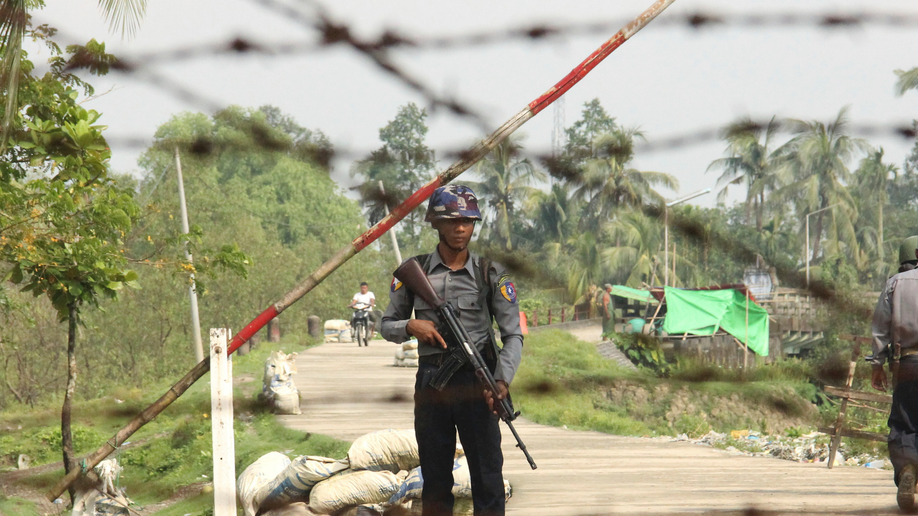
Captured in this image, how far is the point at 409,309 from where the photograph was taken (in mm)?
2768

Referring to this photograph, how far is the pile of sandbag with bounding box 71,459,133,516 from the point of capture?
4418mm

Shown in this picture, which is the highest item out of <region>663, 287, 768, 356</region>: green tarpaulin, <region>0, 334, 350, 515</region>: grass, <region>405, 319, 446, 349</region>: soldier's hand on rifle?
<region>663, 287, 768, 356</region>: green tarpaulin

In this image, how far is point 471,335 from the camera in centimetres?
264

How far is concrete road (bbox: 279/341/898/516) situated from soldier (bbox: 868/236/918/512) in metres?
0.26

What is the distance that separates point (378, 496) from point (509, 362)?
1.82 m

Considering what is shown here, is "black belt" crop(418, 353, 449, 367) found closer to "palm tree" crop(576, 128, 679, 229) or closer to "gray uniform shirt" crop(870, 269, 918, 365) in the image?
"palm tree" crop(576, 128, 679, 229)

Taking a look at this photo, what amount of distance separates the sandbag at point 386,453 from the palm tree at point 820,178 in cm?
322

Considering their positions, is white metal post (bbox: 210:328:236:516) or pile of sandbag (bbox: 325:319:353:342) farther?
pile of sandbag (bbox: 325:319:353:342)

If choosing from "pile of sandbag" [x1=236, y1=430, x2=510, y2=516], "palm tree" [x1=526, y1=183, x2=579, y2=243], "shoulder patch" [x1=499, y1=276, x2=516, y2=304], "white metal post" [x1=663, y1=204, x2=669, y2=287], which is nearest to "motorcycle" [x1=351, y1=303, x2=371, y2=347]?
"pile of sandbag" [x1=236, y1=430, x2=510, y2=516]

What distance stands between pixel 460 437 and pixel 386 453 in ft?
5.62

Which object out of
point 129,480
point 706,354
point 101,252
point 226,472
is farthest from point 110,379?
point 706,354

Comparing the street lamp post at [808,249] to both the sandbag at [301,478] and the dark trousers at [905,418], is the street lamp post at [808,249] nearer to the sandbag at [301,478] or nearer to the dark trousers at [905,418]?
the dark trousers at [905,418]

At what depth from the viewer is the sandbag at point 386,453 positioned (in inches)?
171

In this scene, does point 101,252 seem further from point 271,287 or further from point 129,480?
point 271,287
